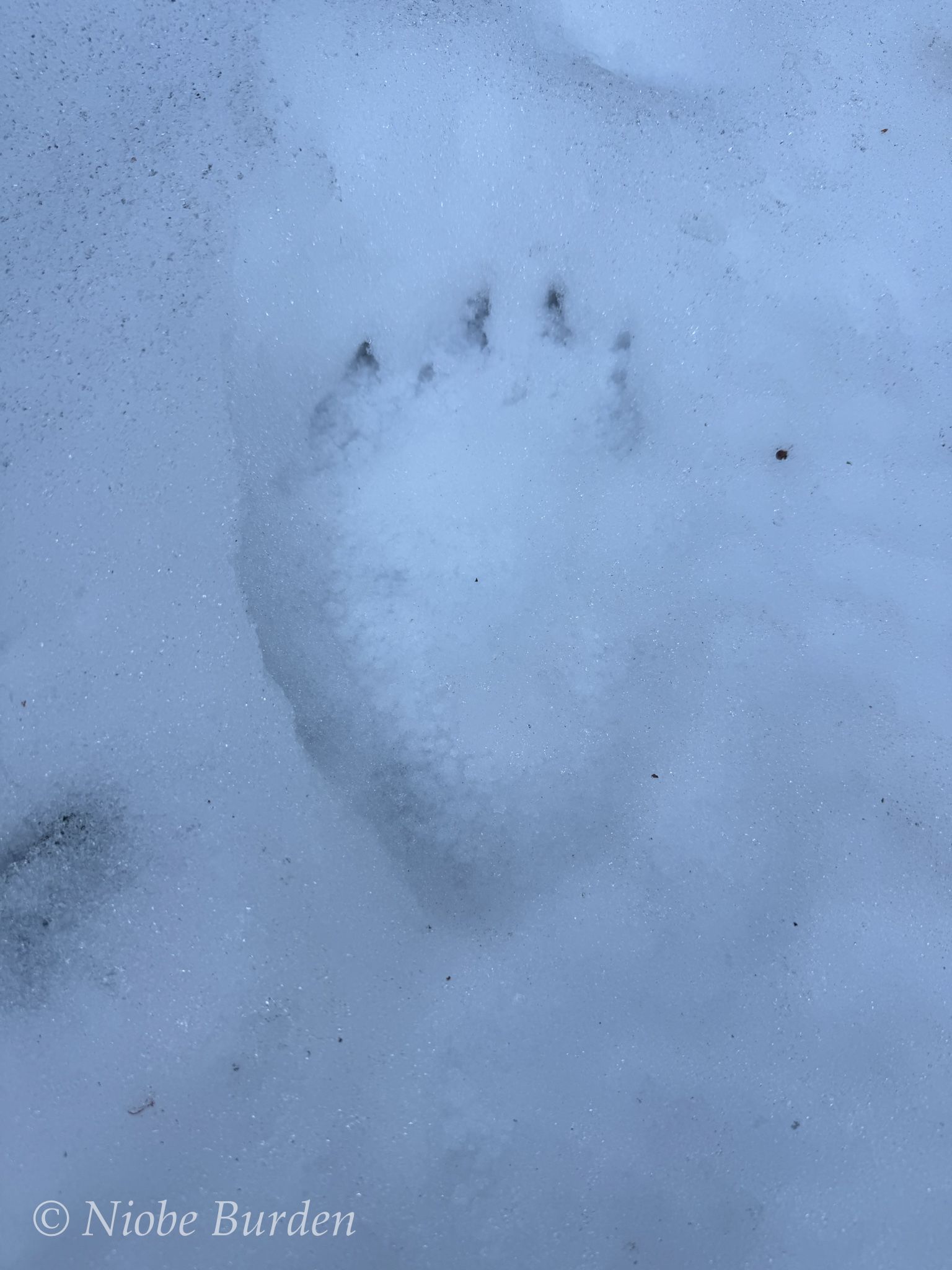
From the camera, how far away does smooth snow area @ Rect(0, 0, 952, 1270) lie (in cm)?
186

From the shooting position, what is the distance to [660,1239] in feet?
6.10

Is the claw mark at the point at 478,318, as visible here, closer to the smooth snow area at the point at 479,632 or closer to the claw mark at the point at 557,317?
the smooth snow area at the point at 479,632

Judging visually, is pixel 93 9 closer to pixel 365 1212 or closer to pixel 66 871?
pixel 66 871

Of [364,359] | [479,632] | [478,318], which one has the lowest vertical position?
[479,632]

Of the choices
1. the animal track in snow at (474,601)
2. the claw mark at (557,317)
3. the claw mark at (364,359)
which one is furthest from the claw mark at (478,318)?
the claw mark at (364,359)

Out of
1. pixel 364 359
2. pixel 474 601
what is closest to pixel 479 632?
pixel 474 601

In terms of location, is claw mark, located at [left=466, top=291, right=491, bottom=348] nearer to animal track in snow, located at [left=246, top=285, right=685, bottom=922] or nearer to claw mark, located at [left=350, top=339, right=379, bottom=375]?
animal track in snow, located at [left=246, top=285, right=685, bottom=922]

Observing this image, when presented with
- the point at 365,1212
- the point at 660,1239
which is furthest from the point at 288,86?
the point at 660,1239

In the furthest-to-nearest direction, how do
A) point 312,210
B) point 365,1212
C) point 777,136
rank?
point 777,136
point 312,210
point 365,1212

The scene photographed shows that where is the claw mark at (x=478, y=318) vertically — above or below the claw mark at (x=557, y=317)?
below

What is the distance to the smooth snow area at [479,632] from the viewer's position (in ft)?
6.11

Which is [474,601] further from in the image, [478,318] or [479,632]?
[478,318]

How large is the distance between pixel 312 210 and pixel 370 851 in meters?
1.65

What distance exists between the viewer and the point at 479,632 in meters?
2.02
